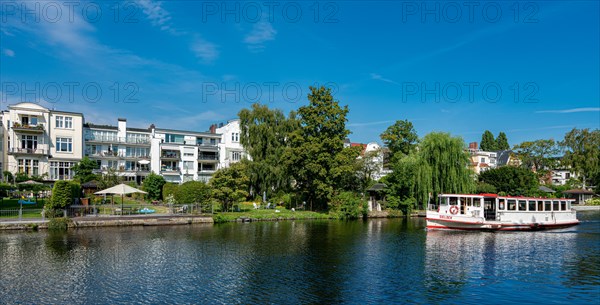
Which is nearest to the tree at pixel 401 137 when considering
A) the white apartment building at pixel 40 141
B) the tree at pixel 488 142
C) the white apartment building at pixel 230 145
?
the white apartment building at pixel 230 145

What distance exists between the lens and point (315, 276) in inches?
877

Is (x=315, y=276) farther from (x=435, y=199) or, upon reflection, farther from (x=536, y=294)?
(x=435, y=199)

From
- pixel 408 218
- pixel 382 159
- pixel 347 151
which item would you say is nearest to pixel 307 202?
pixel 347 151

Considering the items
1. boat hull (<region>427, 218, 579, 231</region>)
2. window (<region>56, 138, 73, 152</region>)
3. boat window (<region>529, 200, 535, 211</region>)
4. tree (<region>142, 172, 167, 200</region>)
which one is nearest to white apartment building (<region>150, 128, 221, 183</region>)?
window (<region>56, 138, 73, 152</region>)

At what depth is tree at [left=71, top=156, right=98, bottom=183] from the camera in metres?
60.8

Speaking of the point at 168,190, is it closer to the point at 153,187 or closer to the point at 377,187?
the point at 153,187

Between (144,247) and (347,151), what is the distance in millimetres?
33518

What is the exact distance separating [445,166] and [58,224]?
4492cm

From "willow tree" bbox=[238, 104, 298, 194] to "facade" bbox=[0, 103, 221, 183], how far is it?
16.9m

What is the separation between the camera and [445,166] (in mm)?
56375

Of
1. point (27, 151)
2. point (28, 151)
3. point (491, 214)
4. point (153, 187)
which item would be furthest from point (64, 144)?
point (491, 214)

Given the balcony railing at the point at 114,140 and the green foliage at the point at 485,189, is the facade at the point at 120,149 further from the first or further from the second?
the green foliage at the point at 485,189

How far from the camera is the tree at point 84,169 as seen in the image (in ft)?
199

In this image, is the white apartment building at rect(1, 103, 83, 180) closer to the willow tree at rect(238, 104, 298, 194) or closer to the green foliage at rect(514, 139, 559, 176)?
the willow tree at rect(238, 104, 298, 194)
